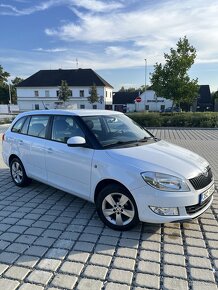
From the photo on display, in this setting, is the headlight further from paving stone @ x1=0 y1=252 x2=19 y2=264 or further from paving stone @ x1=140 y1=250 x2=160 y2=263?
paving stone @ x1=0 y1=252 x2=19 y2=264

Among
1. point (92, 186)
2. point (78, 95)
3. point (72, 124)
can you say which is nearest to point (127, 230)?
point (92, 186)

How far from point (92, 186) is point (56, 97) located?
181 feet

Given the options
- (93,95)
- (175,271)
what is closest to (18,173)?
(175,271)

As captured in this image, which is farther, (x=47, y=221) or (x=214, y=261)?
(x=47, y=221)

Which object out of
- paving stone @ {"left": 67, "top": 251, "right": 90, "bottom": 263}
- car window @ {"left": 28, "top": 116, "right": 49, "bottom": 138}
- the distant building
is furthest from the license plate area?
the distant building

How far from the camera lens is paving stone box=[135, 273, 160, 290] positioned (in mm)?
2541

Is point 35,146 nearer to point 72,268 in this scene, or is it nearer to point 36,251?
point 36,251

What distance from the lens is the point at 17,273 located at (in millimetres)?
2725

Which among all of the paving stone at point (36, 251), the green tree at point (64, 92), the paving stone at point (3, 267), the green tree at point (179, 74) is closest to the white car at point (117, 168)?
the paving stone at point (36, 251)

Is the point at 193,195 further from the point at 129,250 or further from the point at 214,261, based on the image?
the point at 129,250

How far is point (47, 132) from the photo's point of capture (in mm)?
4645

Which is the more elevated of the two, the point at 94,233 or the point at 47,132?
the point at 47,132

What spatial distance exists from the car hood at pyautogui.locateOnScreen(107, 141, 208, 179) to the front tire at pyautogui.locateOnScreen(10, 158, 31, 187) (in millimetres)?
2549

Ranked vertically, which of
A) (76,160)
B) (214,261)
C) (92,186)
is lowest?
(214,261)
